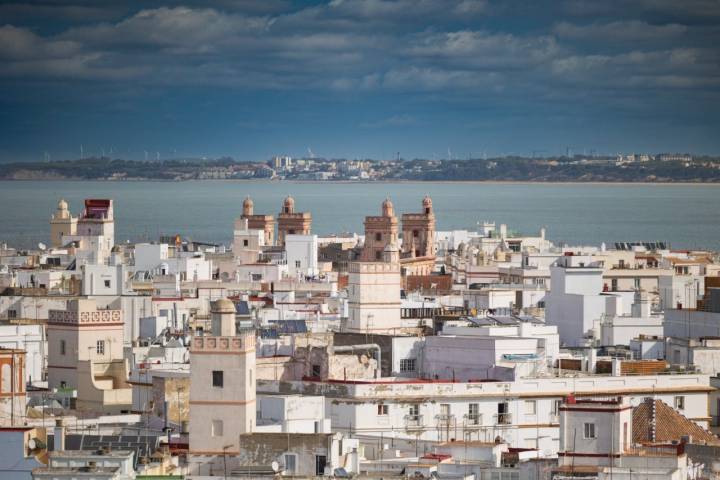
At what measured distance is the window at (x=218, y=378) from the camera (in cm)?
3684

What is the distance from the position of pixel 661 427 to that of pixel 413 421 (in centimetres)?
606

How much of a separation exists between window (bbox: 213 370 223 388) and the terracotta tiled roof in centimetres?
613

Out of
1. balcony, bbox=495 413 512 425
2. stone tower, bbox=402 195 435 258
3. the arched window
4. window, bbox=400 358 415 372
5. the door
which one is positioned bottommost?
balcony, bbox=495 413 512 425

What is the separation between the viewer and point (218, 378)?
36.9 meters

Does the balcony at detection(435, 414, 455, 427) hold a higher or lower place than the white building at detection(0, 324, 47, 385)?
lower

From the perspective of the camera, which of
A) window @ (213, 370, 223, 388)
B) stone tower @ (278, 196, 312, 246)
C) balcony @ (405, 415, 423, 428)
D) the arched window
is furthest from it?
stone tower @ (278, 196, 312, 246)

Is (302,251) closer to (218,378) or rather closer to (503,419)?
(503,419)

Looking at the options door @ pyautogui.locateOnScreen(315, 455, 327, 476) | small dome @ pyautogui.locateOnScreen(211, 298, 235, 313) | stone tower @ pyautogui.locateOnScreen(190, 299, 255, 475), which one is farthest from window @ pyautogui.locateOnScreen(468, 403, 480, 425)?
door @ pyautogui.locateOnScreen(315, 455, 327, 476)

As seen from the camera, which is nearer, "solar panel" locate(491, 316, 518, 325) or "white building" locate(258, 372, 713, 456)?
"white building" locate(258, 372, 713, 456)

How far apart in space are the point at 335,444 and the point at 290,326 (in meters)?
23.8

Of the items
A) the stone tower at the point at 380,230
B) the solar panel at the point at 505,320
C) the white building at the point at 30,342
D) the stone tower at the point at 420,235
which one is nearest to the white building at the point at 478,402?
the solar panel at the point at 505,320

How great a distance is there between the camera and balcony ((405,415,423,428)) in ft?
144

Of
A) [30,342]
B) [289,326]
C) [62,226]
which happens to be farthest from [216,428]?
[62,226]

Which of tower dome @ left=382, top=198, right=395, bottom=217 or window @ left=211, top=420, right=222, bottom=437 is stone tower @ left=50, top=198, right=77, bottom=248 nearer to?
tower dome @ left=382, top=198, right=395, bottom=217
